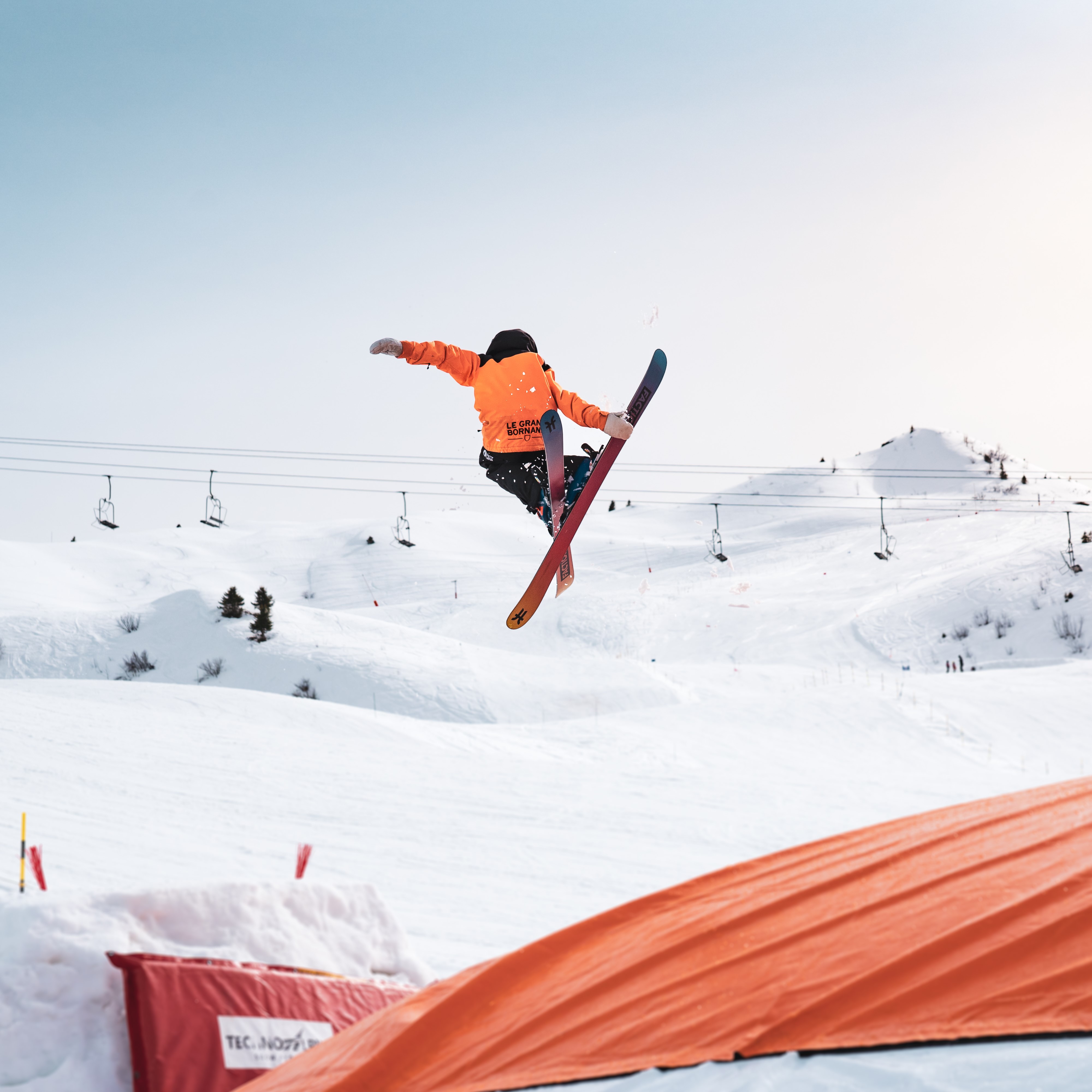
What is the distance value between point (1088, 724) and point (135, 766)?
14913 millimetres

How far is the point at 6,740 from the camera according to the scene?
12.0 m

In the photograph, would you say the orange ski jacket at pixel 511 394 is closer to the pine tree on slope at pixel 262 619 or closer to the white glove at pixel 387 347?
the white glove at pixel 387 347

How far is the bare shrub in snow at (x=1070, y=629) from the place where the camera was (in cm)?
2531

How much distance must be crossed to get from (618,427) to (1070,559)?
30.6 meters

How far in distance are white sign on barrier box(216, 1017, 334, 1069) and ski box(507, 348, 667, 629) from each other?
5.69 ft

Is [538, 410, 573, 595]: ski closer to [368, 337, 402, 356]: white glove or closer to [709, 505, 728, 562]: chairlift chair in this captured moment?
[368, 337, 402, 356]: white glove

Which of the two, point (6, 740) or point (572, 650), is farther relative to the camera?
point (572, 650)

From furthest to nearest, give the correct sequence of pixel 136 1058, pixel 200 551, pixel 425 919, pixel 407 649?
pixel 200 551 → pixel 407 649 → pixel 425 919 → pixel 136 1058

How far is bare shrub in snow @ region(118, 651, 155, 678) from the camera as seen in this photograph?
22.6 metres

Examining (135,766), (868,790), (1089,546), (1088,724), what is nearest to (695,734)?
(868,790)

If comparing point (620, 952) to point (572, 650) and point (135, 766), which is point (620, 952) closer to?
point (135, 766)

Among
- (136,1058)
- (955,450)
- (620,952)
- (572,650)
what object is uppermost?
(955,450)

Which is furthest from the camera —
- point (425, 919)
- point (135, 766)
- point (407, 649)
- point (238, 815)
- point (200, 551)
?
point (200, 551)

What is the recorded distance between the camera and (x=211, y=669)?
72.1 feet
